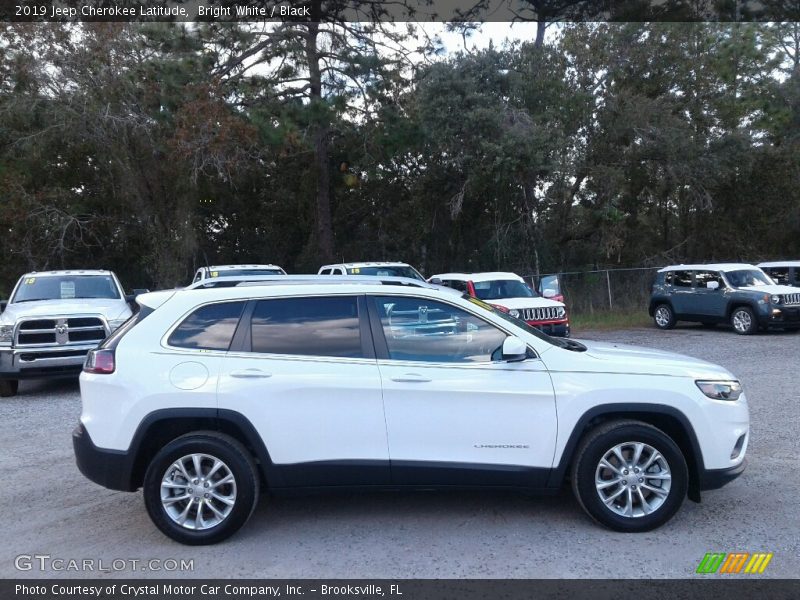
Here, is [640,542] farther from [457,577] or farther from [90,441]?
[90,441]

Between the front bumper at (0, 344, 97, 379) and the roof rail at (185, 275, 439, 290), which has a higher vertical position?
the roof rail at (185, 275, 439, 290)

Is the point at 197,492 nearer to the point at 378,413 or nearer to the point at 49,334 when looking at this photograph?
the point at 378,413

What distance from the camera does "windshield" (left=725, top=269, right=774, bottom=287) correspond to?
18.0 meters

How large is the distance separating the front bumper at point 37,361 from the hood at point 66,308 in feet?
1.64

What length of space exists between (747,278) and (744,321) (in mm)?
1284

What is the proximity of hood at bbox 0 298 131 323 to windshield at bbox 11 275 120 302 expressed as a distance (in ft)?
0.98

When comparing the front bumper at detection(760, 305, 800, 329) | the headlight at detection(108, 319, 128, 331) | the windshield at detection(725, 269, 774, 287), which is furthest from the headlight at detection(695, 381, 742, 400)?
the windshield at detection(725, 269, 774, 287)

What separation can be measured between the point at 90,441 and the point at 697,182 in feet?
74.2

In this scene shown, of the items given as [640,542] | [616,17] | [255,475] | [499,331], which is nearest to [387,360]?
[499,331]

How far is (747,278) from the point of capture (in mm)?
18141

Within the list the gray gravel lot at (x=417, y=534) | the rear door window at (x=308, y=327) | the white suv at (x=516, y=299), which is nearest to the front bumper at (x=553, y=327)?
the white suv at (x=516, y=299)

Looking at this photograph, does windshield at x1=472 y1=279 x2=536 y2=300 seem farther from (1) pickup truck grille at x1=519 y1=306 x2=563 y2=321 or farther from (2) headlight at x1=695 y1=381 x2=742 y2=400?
(2) headlight at x1=695 y1=381 x2=742 y2=400

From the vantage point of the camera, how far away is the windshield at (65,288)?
480 inches

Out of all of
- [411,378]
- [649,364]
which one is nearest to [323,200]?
[411,378]
